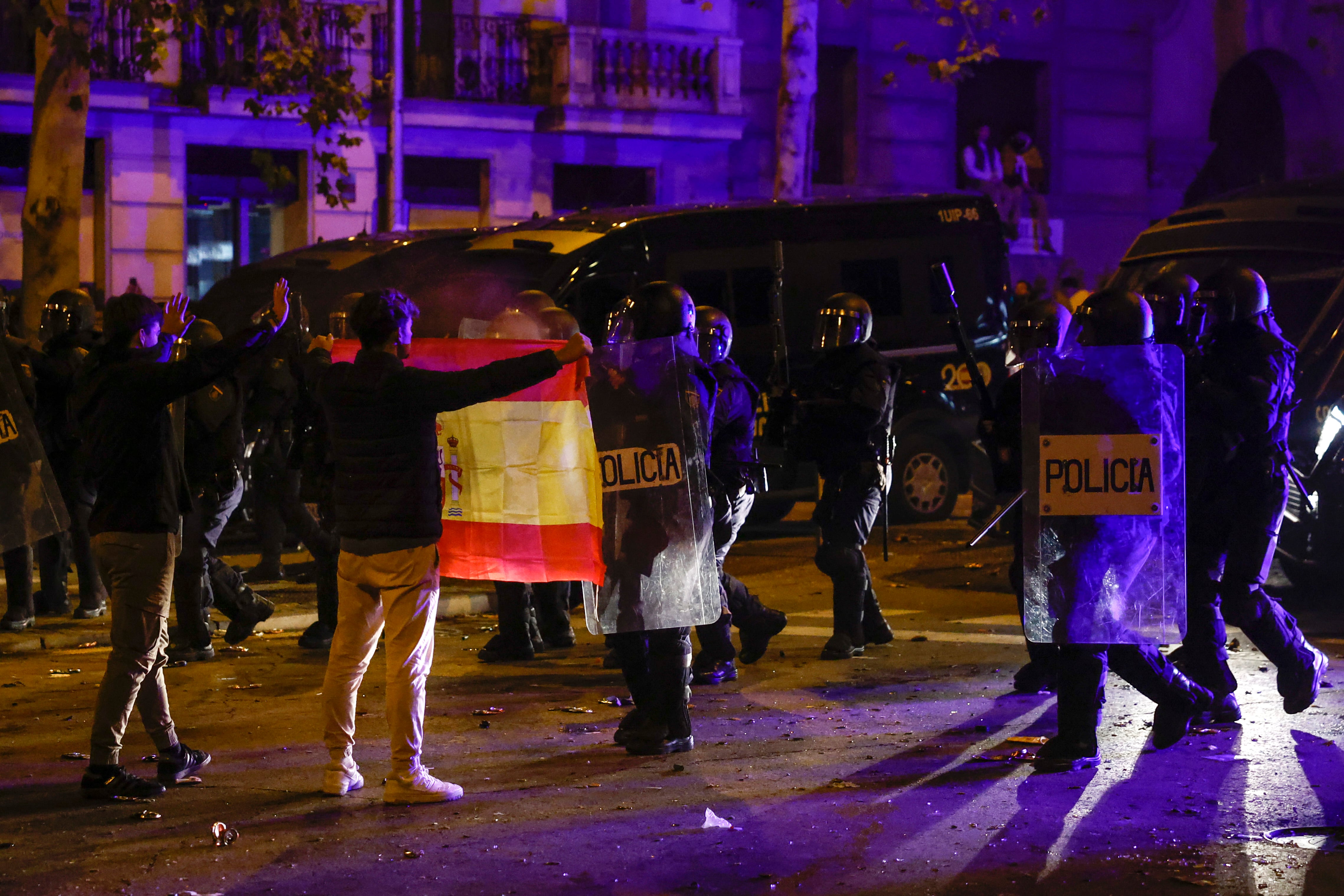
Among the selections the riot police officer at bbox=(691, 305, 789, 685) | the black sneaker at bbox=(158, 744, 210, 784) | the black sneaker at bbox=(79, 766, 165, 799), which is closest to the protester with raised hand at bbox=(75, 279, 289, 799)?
the black sneaker at bbox=(79, 766, 165, 799)

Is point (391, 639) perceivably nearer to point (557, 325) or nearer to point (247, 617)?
point (557, 325)

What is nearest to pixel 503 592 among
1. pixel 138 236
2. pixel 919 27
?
pixel 138 236

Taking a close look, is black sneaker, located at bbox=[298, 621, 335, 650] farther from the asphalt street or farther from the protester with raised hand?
the protester with raised hand

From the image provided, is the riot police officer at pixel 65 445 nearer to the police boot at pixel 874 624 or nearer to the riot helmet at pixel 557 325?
the riot helmet at pixel 557 325

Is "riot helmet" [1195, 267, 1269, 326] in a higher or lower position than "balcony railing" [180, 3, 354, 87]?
lower

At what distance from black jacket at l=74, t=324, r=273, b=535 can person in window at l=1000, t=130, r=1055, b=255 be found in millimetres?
20533

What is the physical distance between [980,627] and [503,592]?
9.25ft

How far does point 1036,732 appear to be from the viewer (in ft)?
21.9

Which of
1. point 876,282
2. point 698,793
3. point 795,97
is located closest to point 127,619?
point 698,793

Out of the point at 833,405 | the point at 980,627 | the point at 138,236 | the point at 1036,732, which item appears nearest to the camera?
the point at 1036,732

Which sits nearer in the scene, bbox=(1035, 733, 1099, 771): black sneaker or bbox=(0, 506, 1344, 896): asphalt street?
bbox=(0, 506, 1344, 896): asphalt street

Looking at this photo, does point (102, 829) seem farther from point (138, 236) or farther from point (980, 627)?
point (138, 236)

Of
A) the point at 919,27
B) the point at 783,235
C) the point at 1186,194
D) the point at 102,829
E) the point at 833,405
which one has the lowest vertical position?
the point at 102,829

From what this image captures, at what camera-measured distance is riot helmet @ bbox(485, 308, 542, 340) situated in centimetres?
832
